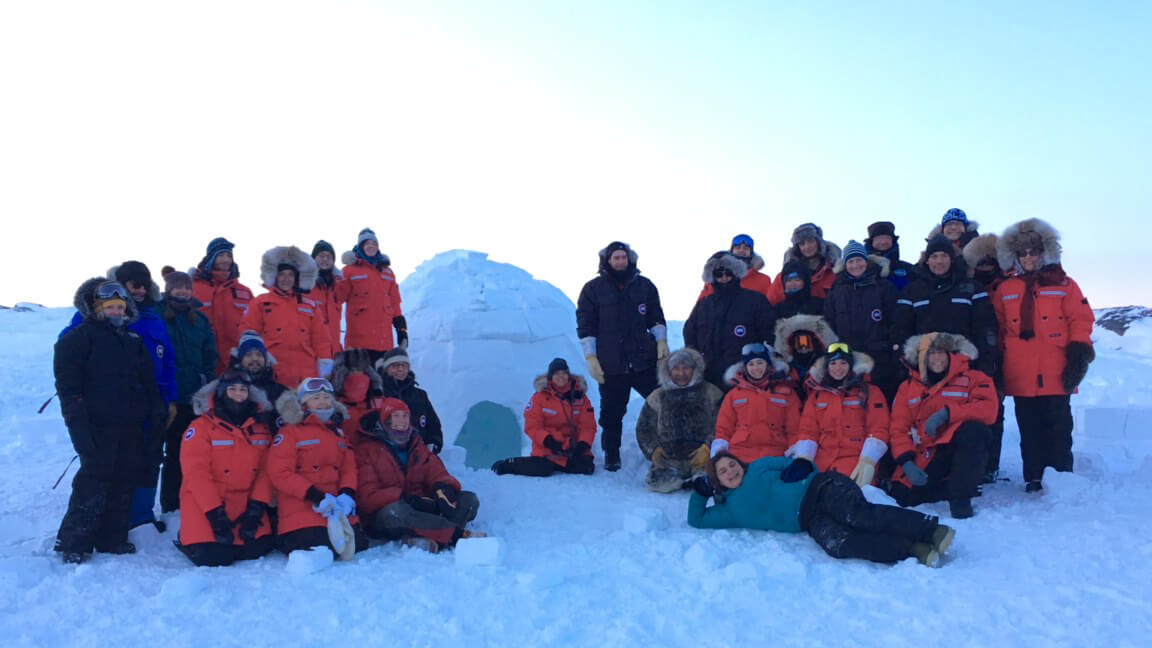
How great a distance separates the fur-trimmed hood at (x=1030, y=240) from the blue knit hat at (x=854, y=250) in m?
0.70

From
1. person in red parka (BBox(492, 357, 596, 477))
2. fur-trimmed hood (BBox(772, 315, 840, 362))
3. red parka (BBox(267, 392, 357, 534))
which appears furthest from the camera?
person in red parka (BBox(492, 357, 596, 477))

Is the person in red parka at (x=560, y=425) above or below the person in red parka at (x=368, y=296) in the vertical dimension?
below

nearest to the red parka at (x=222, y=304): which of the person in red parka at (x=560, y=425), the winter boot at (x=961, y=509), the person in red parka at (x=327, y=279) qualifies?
the person in red parka at (x=327, y=279)

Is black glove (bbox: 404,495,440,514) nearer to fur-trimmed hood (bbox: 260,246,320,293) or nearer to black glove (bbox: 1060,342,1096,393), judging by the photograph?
fur-trimmed hood (bbox: 260,246,320,293)

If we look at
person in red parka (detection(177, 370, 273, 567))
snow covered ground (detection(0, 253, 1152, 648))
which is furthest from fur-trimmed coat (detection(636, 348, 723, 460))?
person in red parka (detection(177, 370, 273, 567))

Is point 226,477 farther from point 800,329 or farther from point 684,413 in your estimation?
point 800,329

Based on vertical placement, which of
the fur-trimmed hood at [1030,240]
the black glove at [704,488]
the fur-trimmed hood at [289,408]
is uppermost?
→ the fur-trimmed hood at [1030,240]

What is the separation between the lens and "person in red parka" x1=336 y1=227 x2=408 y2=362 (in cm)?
514

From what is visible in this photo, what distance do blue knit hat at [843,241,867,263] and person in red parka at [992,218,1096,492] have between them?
730 millimetres

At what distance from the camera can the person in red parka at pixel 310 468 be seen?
10.0 ft

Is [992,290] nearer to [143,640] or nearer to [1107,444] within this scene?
[1107,444]

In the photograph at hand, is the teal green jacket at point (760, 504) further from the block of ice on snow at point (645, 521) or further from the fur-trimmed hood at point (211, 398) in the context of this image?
the fur-trimmed hood at point (211, 398)

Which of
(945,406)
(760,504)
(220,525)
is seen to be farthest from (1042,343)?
(220,525)

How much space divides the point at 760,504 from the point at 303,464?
→ 196cm
